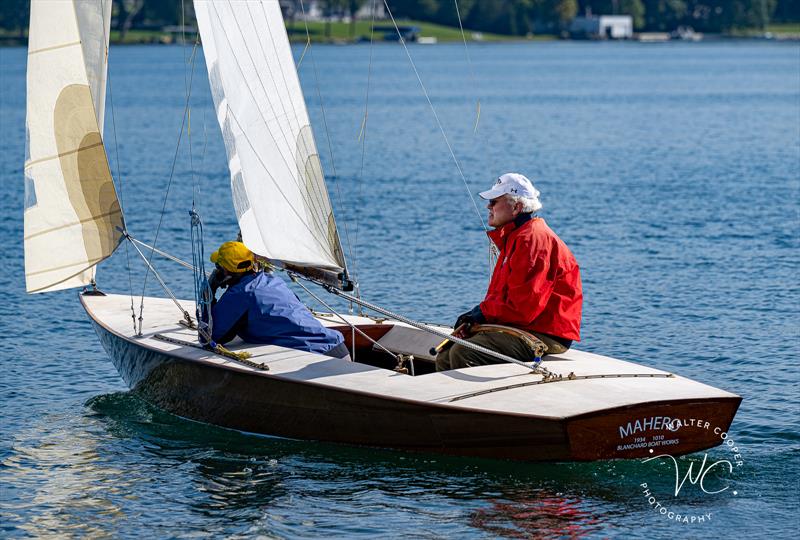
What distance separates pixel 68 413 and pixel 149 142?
35.9 metres

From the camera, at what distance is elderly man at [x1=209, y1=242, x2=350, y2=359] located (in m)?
11.9

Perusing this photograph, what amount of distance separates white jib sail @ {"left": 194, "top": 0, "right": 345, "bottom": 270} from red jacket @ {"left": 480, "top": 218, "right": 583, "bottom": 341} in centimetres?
163

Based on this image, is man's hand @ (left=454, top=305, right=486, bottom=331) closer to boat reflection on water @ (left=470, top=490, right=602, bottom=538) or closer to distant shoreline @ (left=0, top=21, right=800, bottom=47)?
boat reflection on water @ (left=470, top=490, right=602, bottom=538)

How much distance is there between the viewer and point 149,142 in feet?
159

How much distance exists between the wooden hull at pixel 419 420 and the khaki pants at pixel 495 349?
3.26 ft

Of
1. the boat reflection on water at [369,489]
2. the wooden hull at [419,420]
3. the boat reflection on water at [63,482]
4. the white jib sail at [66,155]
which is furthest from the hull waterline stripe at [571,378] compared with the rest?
the white jib sail at [66,155]

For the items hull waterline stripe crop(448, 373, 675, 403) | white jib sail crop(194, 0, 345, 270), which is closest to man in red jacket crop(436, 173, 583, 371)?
hull waterline stripe crop(448, 373, 675, 403)

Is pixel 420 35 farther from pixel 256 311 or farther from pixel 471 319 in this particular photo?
pixel 471 319

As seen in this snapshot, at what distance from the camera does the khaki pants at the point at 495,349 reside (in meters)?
11.3

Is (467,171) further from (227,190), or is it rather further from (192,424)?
(192,424)

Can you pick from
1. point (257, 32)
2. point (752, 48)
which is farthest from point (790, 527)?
point (752, 48)

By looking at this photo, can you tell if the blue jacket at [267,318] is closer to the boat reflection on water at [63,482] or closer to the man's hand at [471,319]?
the man's hand at [471,319]

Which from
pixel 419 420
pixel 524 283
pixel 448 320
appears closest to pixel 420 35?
pixel 448 320

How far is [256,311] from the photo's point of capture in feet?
39.3
